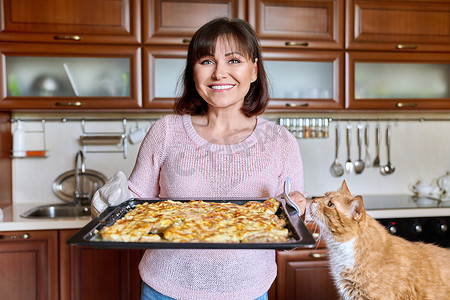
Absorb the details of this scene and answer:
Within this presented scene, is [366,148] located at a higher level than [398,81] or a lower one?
lower

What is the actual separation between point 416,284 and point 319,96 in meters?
1.63

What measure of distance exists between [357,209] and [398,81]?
5.93 feet

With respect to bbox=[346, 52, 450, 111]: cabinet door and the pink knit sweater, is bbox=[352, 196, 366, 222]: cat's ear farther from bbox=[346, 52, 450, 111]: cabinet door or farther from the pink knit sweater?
bbox=[346, 52, 450, 111]: cabinet door

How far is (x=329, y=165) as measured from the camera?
3.07 metres

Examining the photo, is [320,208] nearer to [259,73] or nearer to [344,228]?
[344,228]

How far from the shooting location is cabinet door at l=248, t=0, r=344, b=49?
260 centimetres

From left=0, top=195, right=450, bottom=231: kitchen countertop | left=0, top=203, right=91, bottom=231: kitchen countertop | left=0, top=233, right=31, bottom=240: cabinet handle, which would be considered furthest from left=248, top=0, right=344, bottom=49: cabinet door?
left=0, top=233, right=31, bottom=240: cabinet handle

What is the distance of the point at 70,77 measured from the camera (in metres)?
2.57

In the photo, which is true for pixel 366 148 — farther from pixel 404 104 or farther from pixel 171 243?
pixel 171 243

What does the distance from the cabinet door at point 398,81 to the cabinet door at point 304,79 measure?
84mm

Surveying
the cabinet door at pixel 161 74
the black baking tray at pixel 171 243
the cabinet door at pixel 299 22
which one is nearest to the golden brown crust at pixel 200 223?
the black baking tray at pixel 171 243

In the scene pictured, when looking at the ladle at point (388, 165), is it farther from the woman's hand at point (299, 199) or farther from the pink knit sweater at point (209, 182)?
the woman's hand at point (299, 199)

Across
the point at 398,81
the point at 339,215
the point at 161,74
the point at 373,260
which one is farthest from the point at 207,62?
the point at 398,81

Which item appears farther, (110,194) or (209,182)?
(209,182)
